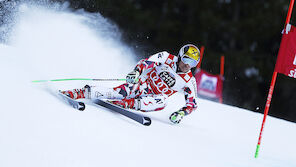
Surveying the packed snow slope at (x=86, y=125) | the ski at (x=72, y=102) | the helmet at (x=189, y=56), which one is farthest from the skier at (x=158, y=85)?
the ski at (x=72, y=102)

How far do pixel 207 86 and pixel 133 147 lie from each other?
298 inches

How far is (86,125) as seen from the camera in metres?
3.58

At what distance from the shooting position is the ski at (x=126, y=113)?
4305 millimetres

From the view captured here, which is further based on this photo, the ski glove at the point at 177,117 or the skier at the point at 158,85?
the ski glove at the point at 177,117

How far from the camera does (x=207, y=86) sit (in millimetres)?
10805

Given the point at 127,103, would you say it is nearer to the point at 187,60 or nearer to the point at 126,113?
the point at 126,113

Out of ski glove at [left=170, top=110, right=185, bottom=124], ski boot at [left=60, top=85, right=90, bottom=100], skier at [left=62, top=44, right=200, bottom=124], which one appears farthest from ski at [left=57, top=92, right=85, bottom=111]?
ski glove at [left=170, top=110, right=185, bottom=124]

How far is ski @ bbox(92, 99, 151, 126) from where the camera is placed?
14.1 ft

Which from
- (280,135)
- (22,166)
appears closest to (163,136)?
(22,166)

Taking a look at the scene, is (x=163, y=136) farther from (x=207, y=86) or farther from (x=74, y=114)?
(x=207, y=86)

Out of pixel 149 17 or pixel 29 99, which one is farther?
pixel 149 17

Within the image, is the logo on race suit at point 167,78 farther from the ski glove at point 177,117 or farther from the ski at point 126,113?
the ski at point 126,113

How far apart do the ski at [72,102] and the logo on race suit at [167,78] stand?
113 centimetres

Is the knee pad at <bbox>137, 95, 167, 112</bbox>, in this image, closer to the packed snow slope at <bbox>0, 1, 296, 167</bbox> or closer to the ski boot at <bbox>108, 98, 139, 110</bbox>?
the ski boot at <bbox>108, 98, 139, 110</bbox>
